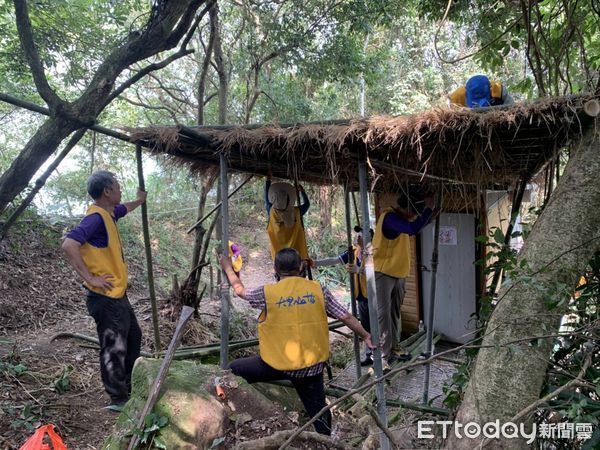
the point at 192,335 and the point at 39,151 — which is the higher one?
the point at 39,151

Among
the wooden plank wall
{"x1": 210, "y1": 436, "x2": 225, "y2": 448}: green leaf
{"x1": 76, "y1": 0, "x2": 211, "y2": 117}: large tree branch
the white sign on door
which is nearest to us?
{"x1": 210, "y1": 436, "x2": 225, "y2": 448}: green leaf

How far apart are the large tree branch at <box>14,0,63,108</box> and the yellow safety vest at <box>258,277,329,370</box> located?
6.83 feet

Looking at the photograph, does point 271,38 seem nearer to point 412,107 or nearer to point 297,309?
point 297,309

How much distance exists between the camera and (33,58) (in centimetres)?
321

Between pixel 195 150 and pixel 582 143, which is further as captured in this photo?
pixel 195 150

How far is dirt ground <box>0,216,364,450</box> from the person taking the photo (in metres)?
3.48

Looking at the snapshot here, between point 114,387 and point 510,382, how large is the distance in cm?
303

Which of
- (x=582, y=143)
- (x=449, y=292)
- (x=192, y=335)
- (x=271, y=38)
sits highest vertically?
(x=271, y=38)

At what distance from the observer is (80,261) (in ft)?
11.0

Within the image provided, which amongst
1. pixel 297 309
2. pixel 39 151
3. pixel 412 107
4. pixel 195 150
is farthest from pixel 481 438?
pixel 412 107

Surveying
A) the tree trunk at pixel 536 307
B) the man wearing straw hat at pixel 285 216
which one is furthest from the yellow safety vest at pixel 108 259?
the tree trunk at pixel 536 307

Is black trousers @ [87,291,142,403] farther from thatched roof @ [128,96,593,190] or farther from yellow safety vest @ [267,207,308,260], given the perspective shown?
yellow safety vest @ [267,207,308,260]

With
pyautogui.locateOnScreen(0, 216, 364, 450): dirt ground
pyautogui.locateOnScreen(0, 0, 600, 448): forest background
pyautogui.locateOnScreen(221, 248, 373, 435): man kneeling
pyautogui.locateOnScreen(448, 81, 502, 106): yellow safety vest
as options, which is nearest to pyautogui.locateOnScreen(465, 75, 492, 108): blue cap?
pyautogui.locateOnScreen(448, 81, 502, 106): yellow safety vest

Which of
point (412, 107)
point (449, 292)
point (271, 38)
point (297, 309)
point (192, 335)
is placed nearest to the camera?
point (297, 309)
